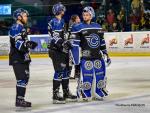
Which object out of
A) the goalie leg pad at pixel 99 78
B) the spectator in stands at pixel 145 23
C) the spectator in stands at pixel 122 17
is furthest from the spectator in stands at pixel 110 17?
the goalie leg pad at pixel 99 78

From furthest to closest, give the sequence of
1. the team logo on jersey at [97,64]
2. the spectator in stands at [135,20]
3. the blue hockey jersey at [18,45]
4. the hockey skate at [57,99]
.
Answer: the spectator in stands at [135,20]
the team logo on jersey at [97,64]
the hockey skate at [57,99]
the blue hockey jersey at [18,45]

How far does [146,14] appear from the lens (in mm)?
21672

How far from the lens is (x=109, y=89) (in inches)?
394

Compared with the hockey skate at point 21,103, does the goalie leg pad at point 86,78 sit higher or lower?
higher

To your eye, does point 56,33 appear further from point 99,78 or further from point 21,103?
point 21,103

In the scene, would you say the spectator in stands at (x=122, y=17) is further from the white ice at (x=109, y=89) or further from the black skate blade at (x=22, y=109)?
the black skate blade at (x=22, y=109)

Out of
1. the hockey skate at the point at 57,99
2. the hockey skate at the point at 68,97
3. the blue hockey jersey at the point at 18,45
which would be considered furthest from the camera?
the hockey skate at the point at 68,97

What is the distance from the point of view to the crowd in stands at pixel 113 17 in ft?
69.7

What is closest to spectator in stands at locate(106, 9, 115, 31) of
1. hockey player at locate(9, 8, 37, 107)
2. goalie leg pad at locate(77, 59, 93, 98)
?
goalie leg pad at locate(77, 59, 93, 98)

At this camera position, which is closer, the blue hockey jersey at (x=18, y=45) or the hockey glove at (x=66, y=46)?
the blue hockey jersey at (x=18, y=45)

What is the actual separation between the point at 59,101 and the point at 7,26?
1407 centimetres

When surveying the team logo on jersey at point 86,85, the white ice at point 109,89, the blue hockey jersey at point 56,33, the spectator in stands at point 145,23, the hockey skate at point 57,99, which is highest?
the blue hockey jersey at point 56,33

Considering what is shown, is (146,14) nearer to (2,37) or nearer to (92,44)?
(2,37)

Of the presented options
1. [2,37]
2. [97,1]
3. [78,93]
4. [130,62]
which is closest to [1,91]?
[78,93]
